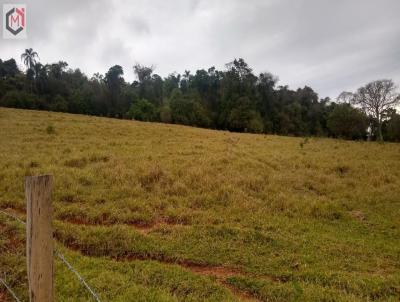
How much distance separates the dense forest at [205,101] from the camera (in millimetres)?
48188

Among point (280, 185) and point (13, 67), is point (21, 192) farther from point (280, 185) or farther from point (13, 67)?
point (13, 67)

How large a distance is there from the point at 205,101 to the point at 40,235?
195ft

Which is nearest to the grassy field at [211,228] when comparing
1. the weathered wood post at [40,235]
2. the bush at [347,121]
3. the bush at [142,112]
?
the weathered wood post at [40,235]

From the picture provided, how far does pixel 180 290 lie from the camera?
463cm

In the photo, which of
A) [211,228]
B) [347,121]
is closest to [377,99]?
[347,121]

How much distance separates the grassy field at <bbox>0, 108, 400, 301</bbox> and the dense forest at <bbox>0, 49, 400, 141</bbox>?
3850 cm

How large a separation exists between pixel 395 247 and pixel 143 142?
14107mm

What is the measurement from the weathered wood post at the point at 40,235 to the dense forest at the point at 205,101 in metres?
47.9

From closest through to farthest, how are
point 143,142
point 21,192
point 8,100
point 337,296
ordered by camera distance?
point 337,296 → point 21,192 → point 143,142 → point 8,100

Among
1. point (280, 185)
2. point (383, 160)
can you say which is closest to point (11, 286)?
point (280, 185)

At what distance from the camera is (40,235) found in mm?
2643

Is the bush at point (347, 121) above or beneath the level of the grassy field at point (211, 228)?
above

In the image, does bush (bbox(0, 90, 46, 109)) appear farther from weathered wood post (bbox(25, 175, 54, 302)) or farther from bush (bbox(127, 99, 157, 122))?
weathered wood post (bbox(25, 175, 54, 302))

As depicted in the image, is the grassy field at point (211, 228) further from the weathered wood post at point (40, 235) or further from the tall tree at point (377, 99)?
the tall tree at point (377, 99)
